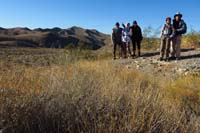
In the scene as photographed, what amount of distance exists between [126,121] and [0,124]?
1.62m

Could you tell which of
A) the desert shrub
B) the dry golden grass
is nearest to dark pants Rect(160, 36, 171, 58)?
the desert shrub

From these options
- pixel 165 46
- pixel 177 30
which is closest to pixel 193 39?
pixel 165 46

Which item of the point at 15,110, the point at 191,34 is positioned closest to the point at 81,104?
the point at 15,110

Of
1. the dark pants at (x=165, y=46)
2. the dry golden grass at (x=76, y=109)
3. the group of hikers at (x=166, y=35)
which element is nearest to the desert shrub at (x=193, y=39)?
the group of hikers at (x=166, y=35)

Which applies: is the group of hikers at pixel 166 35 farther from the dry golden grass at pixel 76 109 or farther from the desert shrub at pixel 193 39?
the dry golden grass at pixel 76 109

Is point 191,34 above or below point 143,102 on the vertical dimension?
above

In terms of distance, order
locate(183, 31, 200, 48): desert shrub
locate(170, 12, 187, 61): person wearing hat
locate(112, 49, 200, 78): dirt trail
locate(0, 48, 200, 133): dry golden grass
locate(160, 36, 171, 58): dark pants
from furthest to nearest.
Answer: locate(183, 31, 200, 48): desert shrub < locate(160, 36, 171, 58): dark pants < locate(170, 12, 187, 61): person wearing hat < locate(112, 49, 200, 78): dirt trail < locate(0, 48, 200, 133): dry golden grass

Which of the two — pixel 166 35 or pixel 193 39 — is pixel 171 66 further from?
pixel 193 39

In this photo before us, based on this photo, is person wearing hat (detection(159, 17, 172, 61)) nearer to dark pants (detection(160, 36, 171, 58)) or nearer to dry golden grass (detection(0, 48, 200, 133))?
dark pants (detection(160, 36, 171, 58))

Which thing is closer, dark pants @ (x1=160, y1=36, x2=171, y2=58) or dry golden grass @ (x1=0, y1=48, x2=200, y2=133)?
dry golden grass @ (x1=0, y1=48, x2=200, y2=133)

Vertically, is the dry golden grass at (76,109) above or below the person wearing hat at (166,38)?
below

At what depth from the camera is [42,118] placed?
508 centimetres

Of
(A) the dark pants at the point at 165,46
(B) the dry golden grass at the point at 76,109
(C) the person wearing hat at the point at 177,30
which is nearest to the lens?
(B) the dry golden grass at the point at 76,109

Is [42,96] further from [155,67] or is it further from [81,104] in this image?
[155,67]
